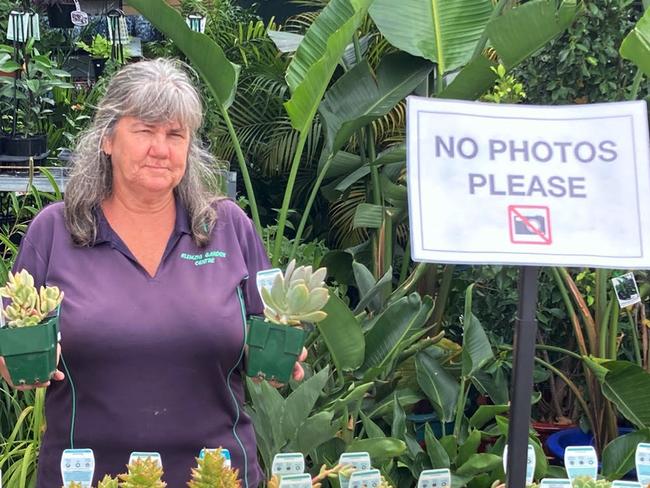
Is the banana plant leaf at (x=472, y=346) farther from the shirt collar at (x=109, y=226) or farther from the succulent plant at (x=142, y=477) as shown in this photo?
the succulent plant at (x=142, y=477)

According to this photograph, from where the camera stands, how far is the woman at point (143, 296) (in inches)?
80.8

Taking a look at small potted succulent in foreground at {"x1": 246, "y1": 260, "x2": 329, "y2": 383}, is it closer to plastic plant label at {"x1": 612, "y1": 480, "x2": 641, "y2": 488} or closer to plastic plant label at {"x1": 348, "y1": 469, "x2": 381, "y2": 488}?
plastic plant label at {"x1": 348, "y1": 469, "x2": 381, "y2": 488}

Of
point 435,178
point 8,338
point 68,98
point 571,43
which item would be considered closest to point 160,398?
point 8,338

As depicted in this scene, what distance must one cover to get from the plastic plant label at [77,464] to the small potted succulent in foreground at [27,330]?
0.25 metres

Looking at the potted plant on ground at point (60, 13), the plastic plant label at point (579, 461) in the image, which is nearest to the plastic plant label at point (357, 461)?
the plastic plant label at point (579, 461)

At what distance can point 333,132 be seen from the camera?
3.67m

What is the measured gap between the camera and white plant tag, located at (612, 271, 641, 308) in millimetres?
3275

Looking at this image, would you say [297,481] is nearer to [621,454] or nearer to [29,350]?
[29,350]

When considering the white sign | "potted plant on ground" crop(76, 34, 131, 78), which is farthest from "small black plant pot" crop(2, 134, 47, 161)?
the white sign

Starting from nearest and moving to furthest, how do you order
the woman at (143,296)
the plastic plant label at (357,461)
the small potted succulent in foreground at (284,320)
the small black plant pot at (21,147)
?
the small potted succulent in foreground at (284,320), the woman at (143,296), the plastic plant label at (357,461), the small black plant pot at (21,147)

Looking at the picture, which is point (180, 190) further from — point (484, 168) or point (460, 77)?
point (460, 77)

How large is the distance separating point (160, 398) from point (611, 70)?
233 centimetres

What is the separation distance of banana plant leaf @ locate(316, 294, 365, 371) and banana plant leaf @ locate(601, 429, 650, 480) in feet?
2.78

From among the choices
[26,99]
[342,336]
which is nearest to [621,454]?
[342,336]
